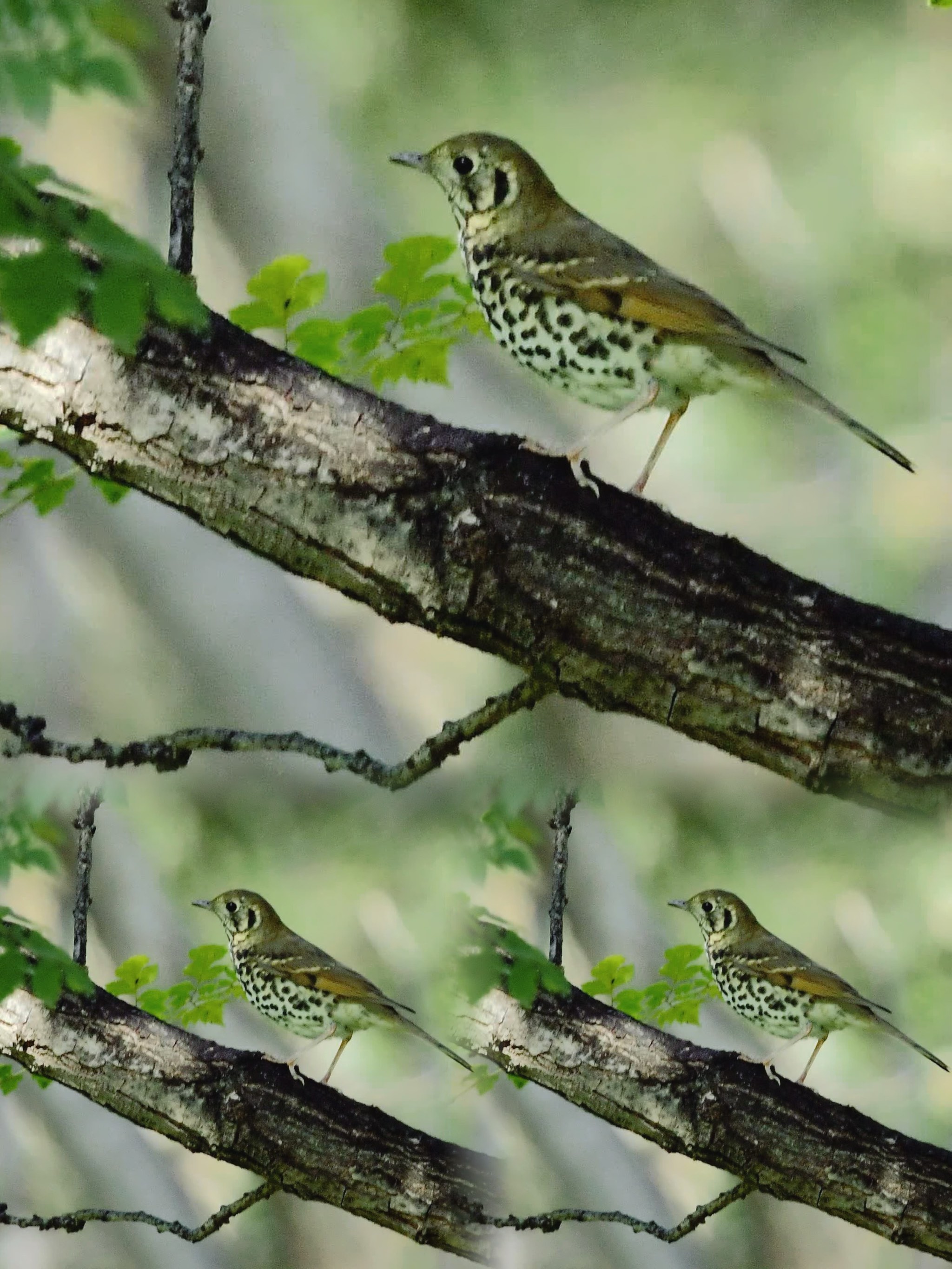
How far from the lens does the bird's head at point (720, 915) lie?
1665 millimetres

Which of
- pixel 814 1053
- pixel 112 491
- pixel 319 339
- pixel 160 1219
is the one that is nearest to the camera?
pixel 319 339

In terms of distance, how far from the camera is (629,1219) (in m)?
1.55

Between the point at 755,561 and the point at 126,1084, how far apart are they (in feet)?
3.40

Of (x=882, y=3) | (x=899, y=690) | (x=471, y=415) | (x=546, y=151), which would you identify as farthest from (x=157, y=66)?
(x=899, y=690)

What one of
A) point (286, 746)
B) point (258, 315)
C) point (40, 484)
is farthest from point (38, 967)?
point (258, 315)

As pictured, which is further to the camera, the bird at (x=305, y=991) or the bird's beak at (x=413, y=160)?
the bird at (x=305, y=991)

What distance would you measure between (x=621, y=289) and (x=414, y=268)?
0.64ft

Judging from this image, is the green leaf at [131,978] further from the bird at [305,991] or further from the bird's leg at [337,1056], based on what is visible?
the bird's leg at [337,1056]

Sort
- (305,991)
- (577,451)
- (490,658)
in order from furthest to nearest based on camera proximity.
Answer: (490,658), (305,991), (577,451)

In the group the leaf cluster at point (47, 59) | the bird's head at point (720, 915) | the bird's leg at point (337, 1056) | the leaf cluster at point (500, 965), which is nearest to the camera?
the leaf cluster at point (47, 59)

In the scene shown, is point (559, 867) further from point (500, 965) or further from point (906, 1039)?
point (906, 1039)

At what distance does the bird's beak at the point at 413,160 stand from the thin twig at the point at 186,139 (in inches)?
6.4

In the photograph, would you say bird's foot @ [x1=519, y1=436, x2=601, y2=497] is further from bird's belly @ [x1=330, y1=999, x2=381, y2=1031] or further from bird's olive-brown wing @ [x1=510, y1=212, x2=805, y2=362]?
bird's belly @ [x1=330, y1=999, x2=381, y2=1031]

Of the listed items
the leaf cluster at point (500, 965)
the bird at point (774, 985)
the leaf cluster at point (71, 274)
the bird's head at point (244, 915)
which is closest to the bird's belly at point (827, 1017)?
the bird at point (774, 985)
